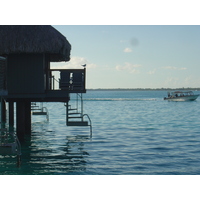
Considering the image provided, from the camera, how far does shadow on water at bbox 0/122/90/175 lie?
14568 millimetres

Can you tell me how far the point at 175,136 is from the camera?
2552 centimetres

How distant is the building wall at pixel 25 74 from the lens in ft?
62.8

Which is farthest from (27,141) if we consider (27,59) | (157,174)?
(157,174)

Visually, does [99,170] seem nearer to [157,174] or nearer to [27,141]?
[157,174]

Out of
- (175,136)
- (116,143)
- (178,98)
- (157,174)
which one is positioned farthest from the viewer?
(178,98)

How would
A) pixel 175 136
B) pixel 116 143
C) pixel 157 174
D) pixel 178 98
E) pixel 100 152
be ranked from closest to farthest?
1. pixel 157 174
2. pixel 100 152
3. pixel 116 143
4. pixel 175 136
5. pixel 178 98

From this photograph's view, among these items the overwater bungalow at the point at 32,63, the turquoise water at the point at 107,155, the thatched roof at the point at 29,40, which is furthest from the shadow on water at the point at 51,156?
the thatched roof at the point at 29,40

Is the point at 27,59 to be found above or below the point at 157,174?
above

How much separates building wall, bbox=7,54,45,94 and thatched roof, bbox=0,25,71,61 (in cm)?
63

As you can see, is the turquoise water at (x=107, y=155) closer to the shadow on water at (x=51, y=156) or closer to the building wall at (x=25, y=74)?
the shadow on water at (x=51, y=156)

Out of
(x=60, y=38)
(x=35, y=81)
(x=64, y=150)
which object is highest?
(x=60, y=38)

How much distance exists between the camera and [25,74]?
19219 mm

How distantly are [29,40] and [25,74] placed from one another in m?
1.57

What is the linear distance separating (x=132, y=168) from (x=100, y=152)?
4.00m
